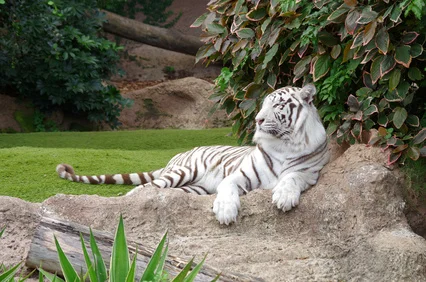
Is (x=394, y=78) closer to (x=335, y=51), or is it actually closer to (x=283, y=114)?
(x=335, y=51)

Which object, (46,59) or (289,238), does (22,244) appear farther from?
(46,59)

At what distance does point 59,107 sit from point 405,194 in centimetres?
878

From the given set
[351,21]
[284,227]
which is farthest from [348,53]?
[284,227]

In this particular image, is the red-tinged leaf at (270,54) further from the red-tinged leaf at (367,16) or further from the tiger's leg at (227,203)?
the tiger's leg at (227,203)

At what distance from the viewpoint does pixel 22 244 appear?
13.0 feet

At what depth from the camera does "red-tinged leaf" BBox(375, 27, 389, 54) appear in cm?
422

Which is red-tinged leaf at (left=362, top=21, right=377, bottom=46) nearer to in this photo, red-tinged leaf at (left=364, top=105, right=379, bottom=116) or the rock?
red-tinged leaf at (left=364, top=105, right=379, bottom=116)

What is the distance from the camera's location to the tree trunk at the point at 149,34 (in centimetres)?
1377

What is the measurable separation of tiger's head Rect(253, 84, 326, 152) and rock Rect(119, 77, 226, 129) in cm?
883

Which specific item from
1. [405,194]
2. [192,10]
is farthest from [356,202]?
[192,10]

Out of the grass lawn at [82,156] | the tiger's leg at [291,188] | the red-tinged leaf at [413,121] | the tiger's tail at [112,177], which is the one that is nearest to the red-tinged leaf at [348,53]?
the red-tinged leaf at [413,121]

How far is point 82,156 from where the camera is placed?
718 centimetres

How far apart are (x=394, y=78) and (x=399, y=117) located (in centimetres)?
27

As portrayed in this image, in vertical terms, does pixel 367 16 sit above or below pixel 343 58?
above
